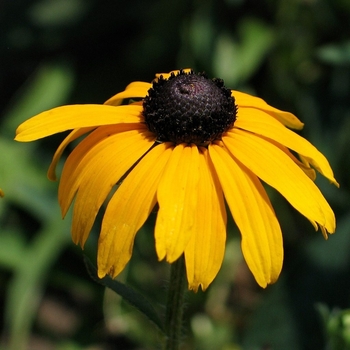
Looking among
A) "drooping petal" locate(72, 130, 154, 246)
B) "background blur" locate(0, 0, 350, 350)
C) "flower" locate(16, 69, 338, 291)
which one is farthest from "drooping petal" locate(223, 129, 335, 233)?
"background blur" locate(0, 0, 350, 350)

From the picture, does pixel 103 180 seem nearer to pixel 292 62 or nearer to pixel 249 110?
pixel 249 110

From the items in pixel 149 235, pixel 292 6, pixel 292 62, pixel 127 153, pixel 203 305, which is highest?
pixel 292 6

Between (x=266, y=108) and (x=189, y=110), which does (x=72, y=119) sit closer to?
(x=189, y=110)

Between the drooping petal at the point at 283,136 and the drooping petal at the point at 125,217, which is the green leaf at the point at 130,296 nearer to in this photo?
the drooping petal at the point at 125,217

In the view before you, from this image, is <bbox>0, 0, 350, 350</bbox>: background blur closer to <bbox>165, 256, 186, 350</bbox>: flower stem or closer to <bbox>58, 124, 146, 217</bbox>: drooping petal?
<bbox>165, 256, 186, 350</bbox>: flower stem

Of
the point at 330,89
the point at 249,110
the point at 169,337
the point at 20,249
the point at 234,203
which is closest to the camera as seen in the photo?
the point at 234,203

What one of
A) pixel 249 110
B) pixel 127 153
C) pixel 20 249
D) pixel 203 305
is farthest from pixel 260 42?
pixel 127 153
